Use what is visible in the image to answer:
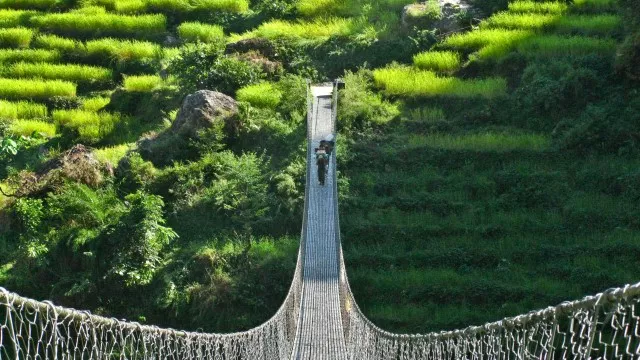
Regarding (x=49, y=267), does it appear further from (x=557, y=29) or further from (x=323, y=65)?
(x=557, y=29)

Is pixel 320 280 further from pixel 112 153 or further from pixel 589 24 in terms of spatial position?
pixel 589 24

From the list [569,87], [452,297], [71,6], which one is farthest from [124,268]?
[71,6]

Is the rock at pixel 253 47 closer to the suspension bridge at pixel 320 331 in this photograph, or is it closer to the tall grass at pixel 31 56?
the tall grass at pixel 31 56

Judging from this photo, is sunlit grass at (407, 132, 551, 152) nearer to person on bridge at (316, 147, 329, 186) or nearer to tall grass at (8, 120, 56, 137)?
person on bridge at (316, 147, 329, 186)

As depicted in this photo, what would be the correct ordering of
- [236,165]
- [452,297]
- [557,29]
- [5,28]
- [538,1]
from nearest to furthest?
1. [452,297]
2. [236,165]
3. [557,29]
4. [538,1]
5. [5,28]

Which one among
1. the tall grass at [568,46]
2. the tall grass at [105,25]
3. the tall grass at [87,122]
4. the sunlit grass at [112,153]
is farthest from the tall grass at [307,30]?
the sunlit grass at [112,153]

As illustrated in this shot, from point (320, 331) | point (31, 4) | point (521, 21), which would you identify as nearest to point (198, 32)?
point (31, 4)
